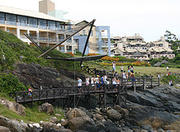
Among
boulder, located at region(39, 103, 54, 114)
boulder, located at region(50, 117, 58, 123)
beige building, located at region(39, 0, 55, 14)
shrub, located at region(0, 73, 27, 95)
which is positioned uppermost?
beige building, located at region(39, 0, 55, 14)

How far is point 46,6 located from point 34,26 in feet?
74.6

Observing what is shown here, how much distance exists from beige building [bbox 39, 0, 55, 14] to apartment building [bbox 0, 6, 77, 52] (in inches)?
657

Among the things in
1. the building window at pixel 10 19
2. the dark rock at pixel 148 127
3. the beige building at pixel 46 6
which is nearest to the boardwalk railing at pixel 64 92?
the dark rock at pixel 148 127

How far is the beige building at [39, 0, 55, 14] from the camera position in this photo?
231ft

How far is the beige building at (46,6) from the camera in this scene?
70500 millimetres

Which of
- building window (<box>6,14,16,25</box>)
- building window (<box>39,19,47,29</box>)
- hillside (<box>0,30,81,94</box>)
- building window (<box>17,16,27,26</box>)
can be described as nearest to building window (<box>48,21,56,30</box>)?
building window (<box>39,19,47,29</box>)

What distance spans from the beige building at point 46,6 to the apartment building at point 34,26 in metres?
16.7

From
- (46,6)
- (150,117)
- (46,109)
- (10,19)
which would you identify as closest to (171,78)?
(150,117)

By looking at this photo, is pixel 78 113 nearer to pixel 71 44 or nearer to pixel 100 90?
pixel 100 90

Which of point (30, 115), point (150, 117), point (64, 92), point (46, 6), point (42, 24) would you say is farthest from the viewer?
point (46, 6)

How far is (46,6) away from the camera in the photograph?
71.1 meters

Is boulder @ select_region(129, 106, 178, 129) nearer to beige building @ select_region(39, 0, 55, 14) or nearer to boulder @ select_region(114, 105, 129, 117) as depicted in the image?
boulder @ select_region(114, 105, 129, 117)

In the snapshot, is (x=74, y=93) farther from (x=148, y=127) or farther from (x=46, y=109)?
(x=148, y=127)

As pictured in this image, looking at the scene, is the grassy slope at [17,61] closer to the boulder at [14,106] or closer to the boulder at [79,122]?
the boulder at [14,106]
